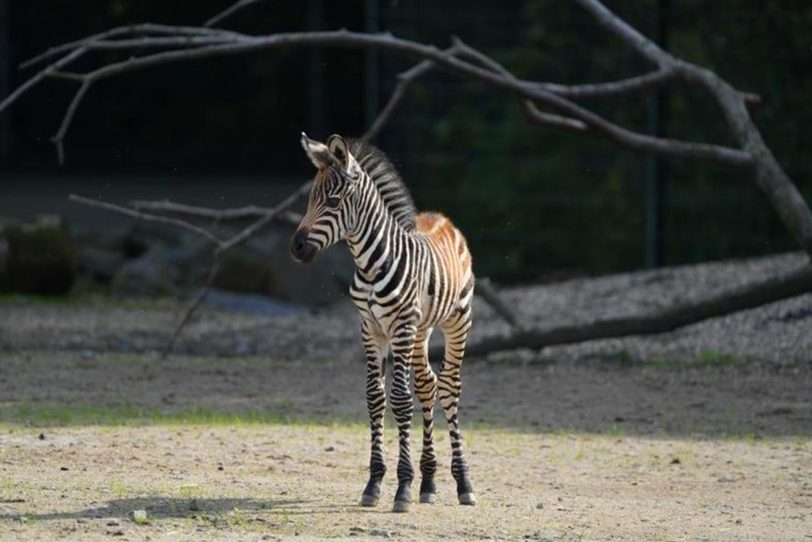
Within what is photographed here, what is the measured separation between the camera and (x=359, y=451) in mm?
7316

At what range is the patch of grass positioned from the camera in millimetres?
7840

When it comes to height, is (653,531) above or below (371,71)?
below

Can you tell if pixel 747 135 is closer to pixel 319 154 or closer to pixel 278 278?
pixel 319 154

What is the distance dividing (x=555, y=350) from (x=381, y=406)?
439cm

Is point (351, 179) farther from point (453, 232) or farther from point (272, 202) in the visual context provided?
point (272, 202)

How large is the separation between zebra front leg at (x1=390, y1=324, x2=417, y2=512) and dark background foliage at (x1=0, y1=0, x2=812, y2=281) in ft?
24.1

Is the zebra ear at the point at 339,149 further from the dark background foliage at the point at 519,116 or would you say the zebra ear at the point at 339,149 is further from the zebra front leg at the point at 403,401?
the dark background foliage at the point at 519,116

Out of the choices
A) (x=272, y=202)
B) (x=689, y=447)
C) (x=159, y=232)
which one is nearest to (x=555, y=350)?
(x=689, y=447)

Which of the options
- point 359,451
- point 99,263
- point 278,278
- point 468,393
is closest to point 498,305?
point 468,393

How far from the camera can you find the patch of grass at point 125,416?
7840 millimetres

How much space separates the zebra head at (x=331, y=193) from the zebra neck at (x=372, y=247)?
78 mm

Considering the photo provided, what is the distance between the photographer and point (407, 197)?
6.44 m

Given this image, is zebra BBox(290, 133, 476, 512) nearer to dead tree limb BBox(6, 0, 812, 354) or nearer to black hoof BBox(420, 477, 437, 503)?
black hoof BBox(420, 477, 437, 503)

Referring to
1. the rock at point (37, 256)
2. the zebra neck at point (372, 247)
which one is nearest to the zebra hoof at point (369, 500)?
the zebra neck at point (372, 247)
